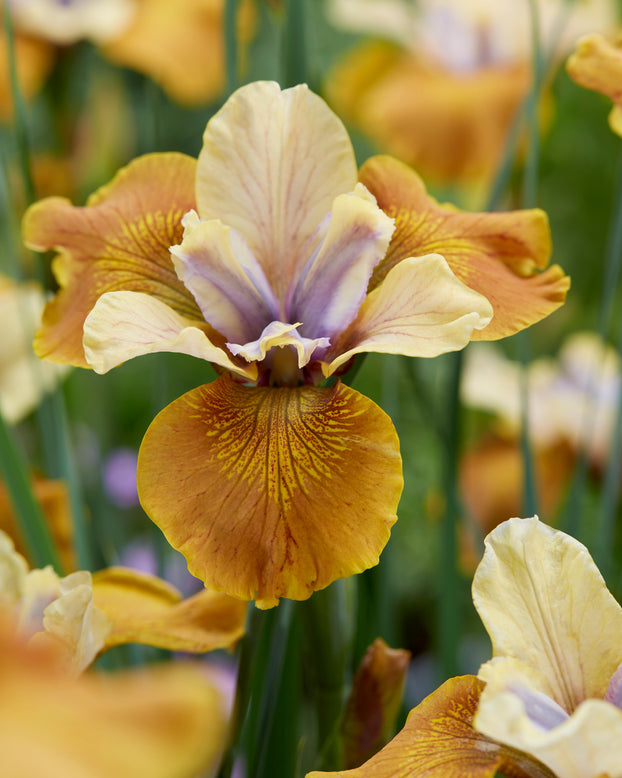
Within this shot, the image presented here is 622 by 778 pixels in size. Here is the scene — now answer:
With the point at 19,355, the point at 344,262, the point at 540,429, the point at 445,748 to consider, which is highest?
the point at 344,262

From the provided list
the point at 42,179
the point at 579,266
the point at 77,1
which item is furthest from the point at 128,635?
the point at 579,266

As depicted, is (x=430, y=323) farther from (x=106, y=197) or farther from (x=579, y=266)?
(x=579, y=266)

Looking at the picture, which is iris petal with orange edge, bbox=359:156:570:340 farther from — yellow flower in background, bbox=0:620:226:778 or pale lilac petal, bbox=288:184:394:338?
yellow flower in background, bbox=0:620:226:778

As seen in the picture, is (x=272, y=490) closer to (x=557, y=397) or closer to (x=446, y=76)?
(x=557, y=397)

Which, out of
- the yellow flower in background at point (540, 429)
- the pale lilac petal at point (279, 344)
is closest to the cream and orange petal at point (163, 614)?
the pale lilac petal at point (279, 344)

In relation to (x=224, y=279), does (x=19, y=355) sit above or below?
below

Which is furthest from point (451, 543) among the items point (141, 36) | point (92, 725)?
point (141, 36)
